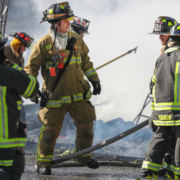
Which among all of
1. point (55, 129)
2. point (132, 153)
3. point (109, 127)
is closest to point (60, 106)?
point (55, 129)

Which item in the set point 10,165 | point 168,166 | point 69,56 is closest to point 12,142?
point 10,165

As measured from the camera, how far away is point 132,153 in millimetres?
9609

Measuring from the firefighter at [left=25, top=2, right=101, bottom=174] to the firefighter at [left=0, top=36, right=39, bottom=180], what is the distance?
4.33ft

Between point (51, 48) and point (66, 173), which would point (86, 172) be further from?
point (51, 48)

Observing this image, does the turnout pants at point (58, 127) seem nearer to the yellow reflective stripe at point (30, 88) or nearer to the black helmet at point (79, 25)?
the yellow reflective stripe at point (30, 88)

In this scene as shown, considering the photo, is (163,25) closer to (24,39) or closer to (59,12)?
(59,12)

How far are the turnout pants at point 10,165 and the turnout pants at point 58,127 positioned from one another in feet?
4.59

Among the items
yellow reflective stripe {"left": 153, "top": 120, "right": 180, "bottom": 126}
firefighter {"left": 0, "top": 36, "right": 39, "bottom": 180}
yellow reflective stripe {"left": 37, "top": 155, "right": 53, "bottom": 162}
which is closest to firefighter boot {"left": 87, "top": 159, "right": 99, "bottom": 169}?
yellow reflective stripe {"left": 37, "top": 155, "right": 53, "bottom": 162}

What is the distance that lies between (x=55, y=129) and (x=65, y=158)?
1.20 feet

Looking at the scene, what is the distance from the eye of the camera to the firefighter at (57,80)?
4.07 meters

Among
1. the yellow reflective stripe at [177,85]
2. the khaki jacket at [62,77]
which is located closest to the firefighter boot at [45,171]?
the khaki jacket at [62,77]

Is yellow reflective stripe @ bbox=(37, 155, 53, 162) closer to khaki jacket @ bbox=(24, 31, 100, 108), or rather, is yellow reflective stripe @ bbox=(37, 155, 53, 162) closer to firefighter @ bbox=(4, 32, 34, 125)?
khaki jacket @ bbox=(24, 31, 100, 108)

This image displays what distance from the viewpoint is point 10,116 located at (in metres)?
2.67

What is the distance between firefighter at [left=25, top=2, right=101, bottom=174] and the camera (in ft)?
13.3
